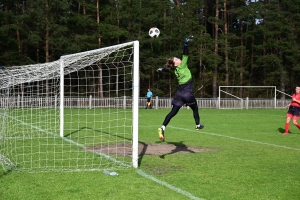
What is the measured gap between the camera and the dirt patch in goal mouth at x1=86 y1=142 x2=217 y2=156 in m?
10.9

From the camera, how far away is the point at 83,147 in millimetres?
11703

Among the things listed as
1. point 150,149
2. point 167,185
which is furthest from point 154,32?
point 167,185

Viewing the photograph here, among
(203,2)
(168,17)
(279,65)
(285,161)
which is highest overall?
(203,2)

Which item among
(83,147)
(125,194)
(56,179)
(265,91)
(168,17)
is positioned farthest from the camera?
(265,91)

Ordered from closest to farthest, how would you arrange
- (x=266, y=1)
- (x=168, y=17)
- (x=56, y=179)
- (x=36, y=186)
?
1. (x=36, y=186)
2. (x=56, y=179)
3. (x=168, y=17)
4. (x=266, y=1)

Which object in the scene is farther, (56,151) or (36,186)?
(56,151)

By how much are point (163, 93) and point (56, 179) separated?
41973 millimetres

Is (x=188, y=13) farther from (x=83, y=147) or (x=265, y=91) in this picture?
(x=83, y=147)

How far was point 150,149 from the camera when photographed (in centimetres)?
1159

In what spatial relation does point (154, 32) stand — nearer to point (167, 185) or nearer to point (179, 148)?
point (179, 148)

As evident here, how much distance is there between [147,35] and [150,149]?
120ft

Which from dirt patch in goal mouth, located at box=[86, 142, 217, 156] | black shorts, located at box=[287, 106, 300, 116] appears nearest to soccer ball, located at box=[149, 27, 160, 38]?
dirt patch in goal mouth, located at box=[86, 142, 217, 156]

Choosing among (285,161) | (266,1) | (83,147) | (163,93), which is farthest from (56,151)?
(266,1)

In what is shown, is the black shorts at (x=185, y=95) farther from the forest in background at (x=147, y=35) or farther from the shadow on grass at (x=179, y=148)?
the forest in background at (x=147, y=35)
